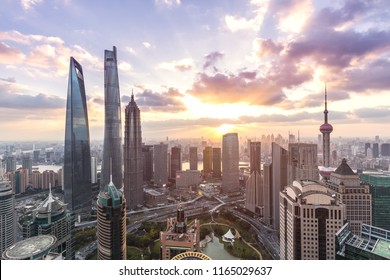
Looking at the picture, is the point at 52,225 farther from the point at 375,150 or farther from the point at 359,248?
the point at 375,150

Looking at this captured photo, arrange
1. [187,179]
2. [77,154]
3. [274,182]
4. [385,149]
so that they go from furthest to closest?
[187,179] → [77,154] → [274,182] → [385,149]

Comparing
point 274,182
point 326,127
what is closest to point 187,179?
point 274,182

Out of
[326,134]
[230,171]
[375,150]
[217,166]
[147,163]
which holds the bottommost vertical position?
[230,171]

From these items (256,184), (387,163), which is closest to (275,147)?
(256,184)

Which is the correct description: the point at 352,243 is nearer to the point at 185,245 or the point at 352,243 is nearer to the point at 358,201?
the point at 185,245

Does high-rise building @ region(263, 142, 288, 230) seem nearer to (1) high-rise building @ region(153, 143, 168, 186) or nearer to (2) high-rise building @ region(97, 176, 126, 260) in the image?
(1) high-rise building @ region(153, 143, 168, 186)

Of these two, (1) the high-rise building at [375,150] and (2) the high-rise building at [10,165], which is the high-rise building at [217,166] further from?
(2) the high-rise building at [10,165]
